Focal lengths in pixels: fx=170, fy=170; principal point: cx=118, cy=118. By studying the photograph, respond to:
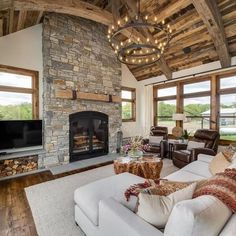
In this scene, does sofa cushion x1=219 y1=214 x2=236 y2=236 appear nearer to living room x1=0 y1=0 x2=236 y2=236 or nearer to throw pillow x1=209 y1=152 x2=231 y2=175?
living room x1=0 y1=0 x2=236 y2=236

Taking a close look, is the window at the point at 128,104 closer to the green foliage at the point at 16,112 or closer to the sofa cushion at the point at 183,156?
→ the sofa cushion at the point at 183,156

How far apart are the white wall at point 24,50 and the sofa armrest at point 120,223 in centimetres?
382

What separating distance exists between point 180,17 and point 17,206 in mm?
5353

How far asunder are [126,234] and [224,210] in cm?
64

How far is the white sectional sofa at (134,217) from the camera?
2.89ft

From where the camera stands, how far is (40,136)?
428cm

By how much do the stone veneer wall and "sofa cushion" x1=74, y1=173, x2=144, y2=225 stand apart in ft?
8.85

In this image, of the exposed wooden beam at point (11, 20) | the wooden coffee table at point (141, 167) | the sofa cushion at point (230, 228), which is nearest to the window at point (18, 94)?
the exposed wooden beam at point (11, 20)

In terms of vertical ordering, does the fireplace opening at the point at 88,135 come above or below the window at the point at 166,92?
below

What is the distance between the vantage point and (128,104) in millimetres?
7176

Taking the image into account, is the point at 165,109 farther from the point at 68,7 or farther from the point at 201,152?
the point at 68,7

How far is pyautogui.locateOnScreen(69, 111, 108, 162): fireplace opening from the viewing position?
4852 millimetres

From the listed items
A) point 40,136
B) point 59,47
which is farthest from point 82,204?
point 59,47

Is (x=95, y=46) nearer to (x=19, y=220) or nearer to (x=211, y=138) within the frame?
(x=211, y=138)
